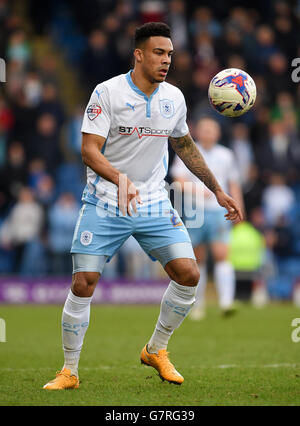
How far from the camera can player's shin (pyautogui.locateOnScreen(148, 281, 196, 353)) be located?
248 inches

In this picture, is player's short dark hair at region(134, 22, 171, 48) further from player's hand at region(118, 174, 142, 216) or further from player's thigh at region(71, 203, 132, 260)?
player's thigh at region(71, 203, 132, 260)

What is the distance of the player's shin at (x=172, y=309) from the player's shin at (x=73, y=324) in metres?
0.67

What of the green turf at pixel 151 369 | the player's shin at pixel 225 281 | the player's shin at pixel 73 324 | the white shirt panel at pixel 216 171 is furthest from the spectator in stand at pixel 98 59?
the player's shin at pixel 73 324

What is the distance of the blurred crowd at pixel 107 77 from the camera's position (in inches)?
604

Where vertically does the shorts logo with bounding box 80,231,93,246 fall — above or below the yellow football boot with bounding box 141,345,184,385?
above

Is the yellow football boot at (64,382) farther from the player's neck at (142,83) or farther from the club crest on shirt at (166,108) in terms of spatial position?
the player's neck at (142,83)

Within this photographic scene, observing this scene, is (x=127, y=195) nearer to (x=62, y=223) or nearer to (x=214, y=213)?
(x=214, y=213)

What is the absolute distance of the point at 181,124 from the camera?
6500mm

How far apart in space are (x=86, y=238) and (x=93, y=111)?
0.97 m

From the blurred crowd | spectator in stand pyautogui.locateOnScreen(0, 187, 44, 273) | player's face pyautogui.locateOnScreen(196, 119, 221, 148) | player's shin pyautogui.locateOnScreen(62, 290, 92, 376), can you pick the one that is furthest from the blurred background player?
player's shin pyautogui.locateOnScreen(62, 290, 92, 376)

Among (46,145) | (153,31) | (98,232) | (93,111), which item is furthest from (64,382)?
(46,145)
